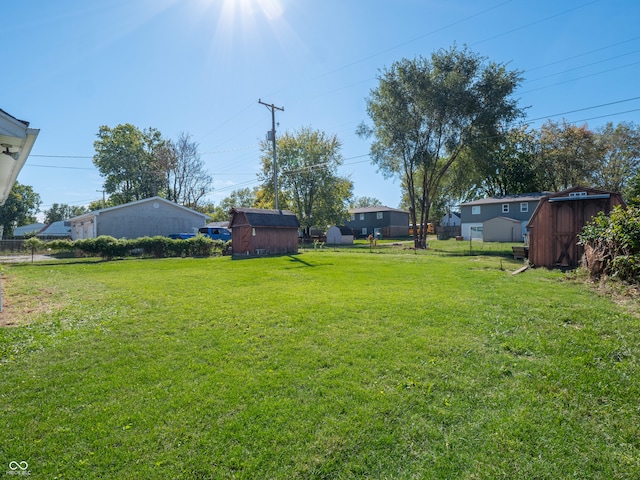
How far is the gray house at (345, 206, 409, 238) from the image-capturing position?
171ft

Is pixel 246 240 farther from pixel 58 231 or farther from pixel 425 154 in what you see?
pixel 58 231

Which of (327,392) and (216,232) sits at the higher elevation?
(216,232)

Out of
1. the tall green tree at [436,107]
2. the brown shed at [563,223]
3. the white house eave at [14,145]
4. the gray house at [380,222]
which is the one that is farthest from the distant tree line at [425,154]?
the white house eave at [14,145]

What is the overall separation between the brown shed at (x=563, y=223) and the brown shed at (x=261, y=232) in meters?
14.9

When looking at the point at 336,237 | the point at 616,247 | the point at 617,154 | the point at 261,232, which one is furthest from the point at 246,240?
the point at 617,154

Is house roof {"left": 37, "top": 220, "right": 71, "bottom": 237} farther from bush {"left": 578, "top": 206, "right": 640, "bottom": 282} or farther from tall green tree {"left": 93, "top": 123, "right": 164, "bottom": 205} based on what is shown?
bush {"left": 578, "top": 206, "right": 640, "bottom": 282}

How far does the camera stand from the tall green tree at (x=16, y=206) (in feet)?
165

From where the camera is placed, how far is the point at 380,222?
53.2 m

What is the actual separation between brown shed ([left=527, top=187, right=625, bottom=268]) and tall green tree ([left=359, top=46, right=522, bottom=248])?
14588mm

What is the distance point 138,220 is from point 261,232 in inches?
470

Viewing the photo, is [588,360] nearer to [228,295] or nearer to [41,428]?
[41,428]

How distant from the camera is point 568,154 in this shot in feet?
119

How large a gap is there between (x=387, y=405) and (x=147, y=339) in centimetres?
362

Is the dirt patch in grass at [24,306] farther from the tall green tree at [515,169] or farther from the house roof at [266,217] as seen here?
the tall green tree at [515,169]
